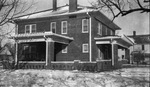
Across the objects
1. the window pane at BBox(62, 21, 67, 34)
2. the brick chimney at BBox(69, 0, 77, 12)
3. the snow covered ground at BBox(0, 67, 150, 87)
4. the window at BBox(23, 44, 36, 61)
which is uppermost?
the brick chimney at BBox(69, 0, 77, 12)

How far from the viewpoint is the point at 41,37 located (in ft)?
70.3

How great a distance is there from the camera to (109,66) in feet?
71.0

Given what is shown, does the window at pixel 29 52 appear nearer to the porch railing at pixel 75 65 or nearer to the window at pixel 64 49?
the porch railing at pixel 75 65

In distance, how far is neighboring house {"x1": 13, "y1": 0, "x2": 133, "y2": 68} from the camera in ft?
70.8

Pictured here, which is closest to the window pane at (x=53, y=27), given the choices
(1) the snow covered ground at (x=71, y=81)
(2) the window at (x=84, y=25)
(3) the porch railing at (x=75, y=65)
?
(2) the window at (x=84, y=25)

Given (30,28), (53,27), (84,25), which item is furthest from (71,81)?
(30,28)

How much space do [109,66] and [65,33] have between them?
261 inches

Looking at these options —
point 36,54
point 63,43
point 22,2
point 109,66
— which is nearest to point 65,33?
point 63,43

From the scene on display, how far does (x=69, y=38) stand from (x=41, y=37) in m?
3.42

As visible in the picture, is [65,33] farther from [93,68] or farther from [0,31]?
[0,31]

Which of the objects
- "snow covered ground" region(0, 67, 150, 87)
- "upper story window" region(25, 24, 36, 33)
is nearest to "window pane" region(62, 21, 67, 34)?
"upper story window" region(25, 24, 36, 33)

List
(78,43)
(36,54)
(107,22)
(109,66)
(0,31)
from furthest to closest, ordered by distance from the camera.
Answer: (107,22) → (36,54) → (78,43) → (109,66) → (0,31)

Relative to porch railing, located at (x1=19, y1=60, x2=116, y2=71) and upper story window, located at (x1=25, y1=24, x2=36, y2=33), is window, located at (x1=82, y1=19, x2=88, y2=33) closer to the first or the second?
porch railing, located at (x1=19, y1=60, x2=116, y2=71)

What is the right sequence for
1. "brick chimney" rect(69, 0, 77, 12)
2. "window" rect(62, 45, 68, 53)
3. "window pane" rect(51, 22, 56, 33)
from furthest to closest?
1. "window pane" rect(51, 22, 56, 33)
2. "window" rect(62, 45, 68, 53)
3. "brick chimney" rect(69, 0, 77, 12)
